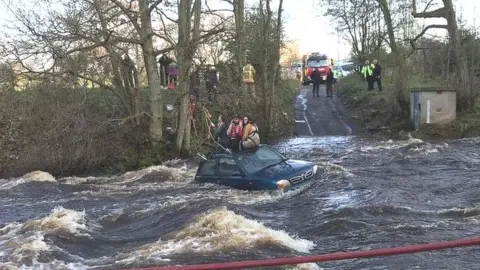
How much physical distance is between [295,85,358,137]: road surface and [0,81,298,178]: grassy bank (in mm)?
6735

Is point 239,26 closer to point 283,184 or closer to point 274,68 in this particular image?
point 274,68

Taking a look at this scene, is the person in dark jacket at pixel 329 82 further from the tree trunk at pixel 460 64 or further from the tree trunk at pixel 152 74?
the tree trunk at pixel 152 74

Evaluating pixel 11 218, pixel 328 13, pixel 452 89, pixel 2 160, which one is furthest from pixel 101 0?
pixel 328 13

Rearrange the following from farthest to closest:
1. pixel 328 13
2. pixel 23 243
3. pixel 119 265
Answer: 1. pixel 328 13
2. pixel 23 243
3. pixel 119 265

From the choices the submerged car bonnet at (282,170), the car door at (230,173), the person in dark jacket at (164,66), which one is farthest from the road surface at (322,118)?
the car door at (230,173)

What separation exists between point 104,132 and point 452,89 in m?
14.0

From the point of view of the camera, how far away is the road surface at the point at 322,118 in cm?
2800

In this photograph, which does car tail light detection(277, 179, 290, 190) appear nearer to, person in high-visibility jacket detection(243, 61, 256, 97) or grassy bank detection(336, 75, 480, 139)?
grassy bank detection(336, 75, 480, 139)

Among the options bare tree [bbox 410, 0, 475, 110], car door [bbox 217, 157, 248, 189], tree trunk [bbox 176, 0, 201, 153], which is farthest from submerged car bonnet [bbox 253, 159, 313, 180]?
bare tree [bbox 410, 0, 475, 110]

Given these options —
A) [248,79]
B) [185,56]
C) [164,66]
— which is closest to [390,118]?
[248,79]

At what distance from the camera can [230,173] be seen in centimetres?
1444

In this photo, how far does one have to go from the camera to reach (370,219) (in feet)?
35.9

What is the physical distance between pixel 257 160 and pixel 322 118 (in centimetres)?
1718

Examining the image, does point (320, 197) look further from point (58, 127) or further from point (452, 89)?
point (452, 89)
